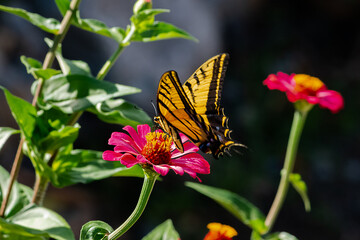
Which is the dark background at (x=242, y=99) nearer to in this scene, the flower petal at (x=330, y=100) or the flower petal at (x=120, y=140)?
the flower petal at (x=330, y=100)

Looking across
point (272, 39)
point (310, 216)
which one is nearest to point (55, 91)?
point (310, 216)

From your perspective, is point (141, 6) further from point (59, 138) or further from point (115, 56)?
point (59, 138)

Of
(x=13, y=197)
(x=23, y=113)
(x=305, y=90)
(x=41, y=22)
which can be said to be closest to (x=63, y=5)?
(x=41, y=22)

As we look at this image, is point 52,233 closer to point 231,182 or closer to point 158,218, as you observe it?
point 158,218

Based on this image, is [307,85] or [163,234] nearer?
[163,234]

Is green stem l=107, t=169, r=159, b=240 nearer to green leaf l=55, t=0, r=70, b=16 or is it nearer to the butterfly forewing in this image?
the butterfly forewing

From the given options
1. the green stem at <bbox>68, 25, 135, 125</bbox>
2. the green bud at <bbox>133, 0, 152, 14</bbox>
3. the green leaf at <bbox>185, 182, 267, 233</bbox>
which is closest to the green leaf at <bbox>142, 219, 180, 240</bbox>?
the green leaf at <bbox>185, 182, 267, 233</bbox>
